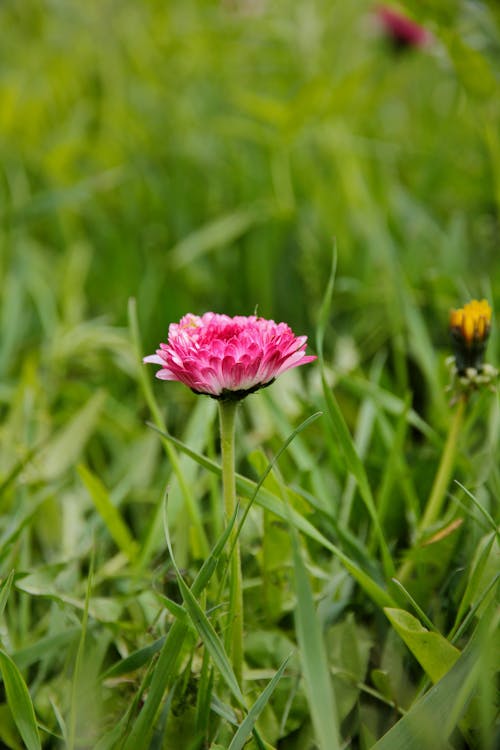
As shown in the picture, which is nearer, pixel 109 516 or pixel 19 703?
pixel 19 703

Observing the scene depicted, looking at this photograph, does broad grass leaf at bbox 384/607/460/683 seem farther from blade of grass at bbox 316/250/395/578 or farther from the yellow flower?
the yellow flower

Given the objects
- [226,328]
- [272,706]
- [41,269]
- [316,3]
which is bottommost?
[272,706]

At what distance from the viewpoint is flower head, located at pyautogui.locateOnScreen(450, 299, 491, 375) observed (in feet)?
1.94

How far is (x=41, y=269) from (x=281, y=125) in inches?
19.4

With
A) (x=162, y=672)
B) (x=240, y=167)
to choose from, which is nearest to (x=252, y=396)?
(x=162, y=672)

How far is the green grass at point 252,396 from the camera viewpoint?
0.51 metres

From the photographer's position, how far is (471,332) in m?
0.59

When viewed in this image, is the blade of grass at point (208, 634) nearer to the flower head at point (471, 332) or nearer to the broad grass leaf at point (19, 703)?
the broad grass leaf at point (19, 703)

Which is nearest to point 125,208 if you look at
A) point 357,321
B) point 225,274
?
point 225,274

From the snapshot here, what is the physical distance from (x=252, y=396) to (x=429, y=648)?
1.51ft

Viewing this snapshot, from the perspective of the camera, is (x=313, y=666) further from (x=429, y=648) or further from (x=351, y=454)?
(x=351, y=454)

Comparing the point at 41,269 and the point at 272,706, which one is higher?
the point at 41,269

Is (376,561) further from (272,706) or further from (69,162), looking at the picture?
(69,162)

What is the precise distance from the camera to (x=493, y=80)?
3.05 ft
